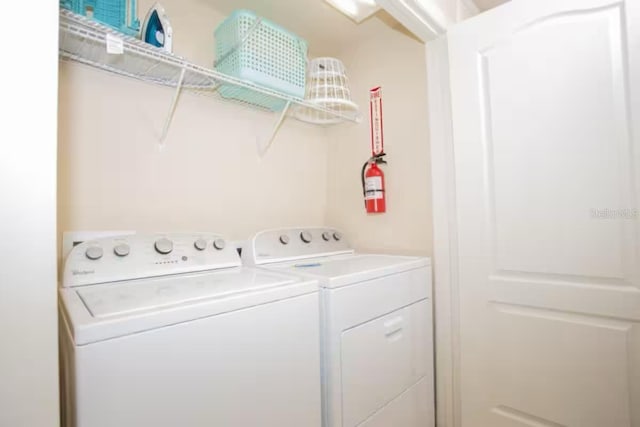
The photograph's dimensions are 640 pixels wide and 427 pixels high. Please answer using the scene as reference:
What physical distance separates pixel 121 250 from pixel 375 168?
1388mm

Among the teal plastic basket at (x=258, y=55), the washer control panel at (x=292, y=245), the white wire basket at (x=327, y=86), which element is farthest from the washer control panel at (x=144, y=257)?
the white wire basket at (x=327, y=86)

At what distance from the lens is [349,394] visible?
1.16 metres

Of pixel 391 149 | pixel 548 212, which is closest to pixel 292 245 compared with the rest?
pixel 391 149

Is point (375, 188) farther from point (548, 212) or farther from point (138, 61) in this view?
point (138, 61)

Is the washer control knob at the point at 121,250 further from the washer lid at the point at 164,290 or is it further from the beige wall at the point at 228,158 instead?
the beige wall at the point at 228,158

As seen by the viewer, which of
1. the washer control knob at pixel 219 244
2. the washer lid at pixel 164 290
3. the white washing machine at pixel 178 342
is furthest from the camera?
the washer control knob at pixel 219 244

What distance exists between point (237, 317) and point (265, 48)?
1234mm

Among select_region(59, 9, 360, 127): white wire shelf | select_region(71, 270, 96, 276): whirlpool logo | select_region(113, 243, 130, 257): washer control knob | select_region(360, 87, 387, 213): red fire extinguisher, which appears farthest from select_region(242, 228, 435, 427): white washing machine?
select_region(59, 9, 360, 127): white wire shelf

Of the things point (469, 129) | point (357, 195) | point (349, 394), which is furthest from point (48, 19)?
point (357, 195)

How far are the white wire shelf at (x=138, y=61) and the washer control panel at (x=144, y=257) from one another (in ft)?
1.85

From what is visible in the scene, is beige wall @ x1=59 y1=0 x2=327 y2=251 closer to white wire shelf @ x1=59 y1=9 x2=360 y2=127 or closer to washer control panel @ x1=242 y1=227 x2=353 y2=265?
white wire shelf @ x1=59 y1=9 x2=360 y2=127

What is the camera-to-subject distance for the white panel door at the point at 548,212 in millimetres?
1170

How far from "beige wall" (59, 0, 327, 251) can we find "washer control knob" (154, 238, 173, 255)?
0.26m

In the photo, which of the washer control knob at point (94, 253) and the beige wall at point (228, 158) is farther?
the beige wall at point (228, 158)
